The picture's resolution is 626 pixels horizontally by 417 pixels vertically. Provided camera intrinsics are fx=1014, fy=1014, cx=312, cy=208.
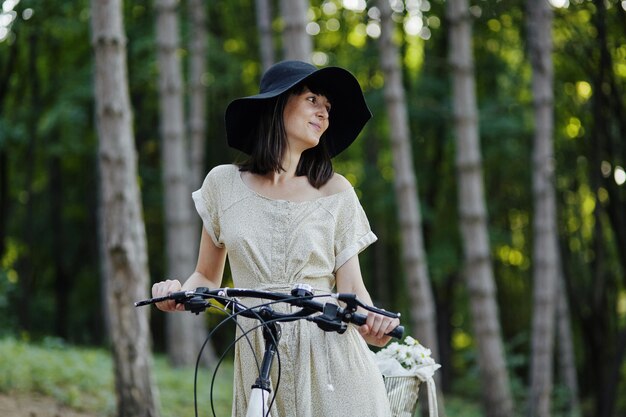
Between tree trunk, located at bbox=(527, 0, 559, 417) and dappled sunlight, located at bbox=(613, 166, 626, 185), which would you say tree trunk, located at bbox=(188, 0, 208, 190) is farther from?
dappled sunlight, located at bbox=(613, 166, 626, 185)

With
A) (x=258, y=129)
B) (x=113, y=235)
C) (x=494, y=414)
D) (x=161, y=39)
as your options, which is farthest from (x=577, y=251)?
(x=258, y=129)

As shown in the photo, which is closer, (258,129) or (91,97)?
(258,129)

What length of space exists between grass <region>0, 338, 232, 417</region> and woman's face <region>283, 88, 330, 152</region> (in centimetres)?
652

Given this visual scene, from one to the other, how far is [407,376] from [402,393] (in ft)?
0.22

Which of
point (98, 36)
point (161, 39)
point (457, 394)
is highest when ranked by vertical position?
point (161, 39)

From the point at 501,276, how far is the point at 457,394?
15.1 feet

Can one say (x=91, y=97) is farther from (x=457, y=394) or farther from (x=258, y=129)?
(x=258, y=129)

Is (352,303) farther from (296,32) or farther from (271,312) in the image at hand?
(296,32)

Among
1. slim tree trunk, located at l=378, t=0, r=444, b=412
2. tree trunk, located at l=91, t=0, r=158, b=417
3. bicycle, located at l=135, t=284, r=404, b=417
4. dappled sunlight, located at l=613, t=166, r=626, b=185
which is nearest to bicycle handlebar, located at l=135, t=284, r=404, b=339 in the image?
bicycle, located at l=135, t=284, r=404, b=417

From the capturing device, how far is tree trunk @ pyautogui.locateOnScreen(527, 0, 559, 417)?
1241cm

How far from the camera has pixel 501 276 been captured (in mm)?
26500

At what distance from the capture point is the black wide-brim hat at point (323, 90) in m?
3.60

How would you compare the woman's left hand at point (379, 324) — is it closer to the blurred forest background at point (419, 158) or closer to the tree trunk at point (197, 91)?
the blurred forest background at point (419, 158)

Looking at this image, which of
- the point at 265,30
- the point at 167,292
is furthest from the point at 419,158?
the point at 167,292
